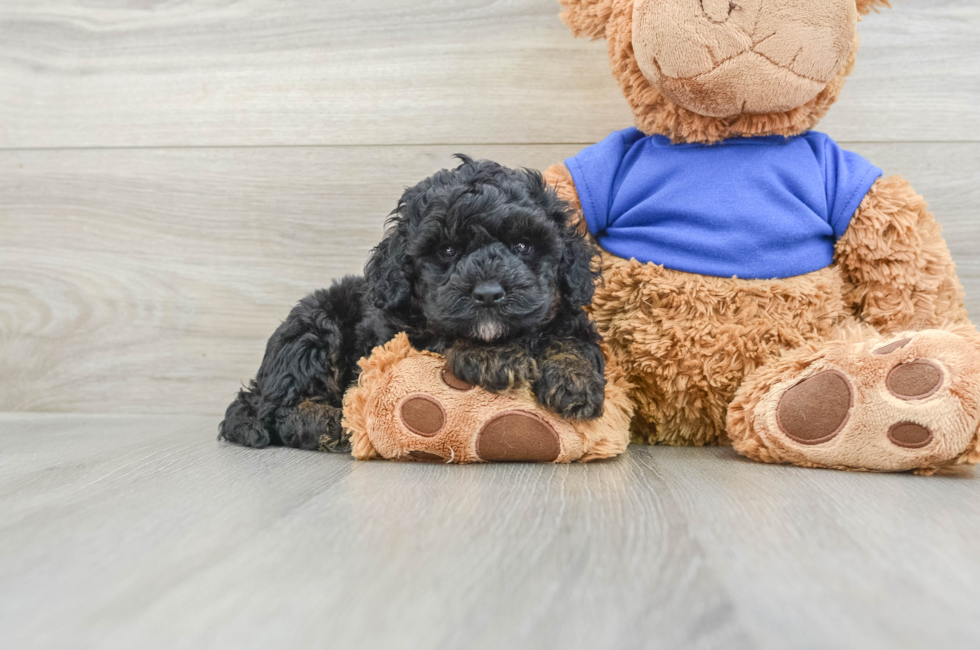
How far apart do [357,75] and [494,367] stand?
1.19 metres

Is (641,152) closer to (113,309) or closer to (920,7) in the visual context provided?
(920,7)

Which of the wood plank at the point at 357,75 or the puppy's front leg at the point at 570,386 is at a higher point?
the wood plank at the point at 357,75

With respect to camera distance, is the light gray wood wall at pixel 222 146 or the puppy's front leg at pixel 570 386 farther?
the light gray wood wall at pixel 222 146

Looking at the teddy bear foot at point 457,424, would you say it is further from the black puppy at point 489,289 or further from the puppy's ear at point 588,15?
the puppy's ear at point 588,15

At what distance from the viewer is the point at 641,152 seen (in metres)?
1.66

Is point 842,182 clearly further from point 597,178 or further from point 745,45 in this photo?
point 597,178

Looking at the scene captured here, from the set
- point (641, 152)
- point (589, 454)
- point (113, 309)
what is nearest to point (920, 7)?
point (641, 152)

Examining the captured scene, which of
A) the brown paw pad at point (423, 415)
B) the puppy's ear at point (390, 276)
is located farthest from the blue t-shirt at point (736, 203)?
the brown paw pad at point (423, 415)

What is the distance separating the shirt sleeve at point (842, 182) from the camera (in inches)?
61.2

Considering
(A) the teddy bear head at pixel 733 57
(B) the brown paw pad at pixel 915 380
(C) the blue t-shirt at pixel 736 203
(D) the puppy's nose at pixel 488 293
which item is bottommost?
(B) the brown paw pad at pixel 915 380

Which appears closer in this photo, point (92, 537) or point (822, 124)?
point (92, 537)

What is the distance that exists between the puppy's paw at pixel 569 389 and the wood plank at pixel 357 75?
92 centimetres

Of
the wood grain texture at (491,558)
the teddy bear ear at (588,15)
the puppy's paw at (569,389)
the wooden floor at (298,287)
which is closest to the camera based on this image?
the wood grain texture at (491,558)

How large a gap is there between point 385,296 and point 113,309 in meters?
1.24
